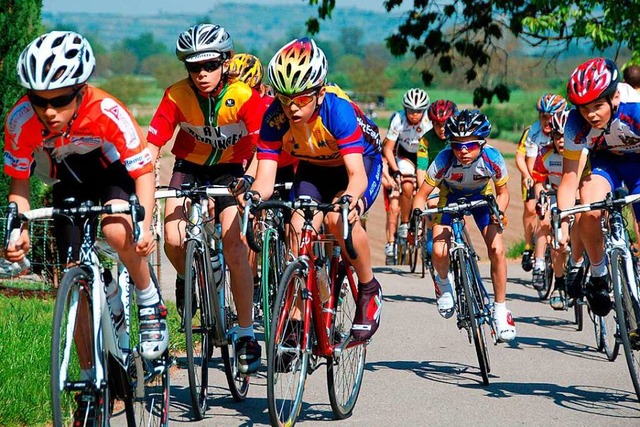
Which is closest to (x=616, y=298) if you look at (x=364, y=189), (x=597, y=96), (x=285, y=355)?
(x=597, y=96)

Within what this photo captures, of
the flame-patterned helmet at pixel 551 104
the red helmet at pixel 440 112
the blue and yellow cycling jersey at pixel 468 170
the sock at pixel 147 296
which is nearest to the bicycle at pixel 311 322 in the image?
the sock at pixel 147 296

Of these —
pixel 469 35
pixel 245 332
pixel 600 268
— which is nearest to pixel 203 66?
pixel 245 332

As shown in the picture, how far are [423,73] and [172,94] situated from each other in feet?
56.4

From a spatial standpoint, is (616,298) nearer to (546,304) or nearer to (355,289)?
(355,289)

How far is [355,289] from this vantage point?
7.70 meters

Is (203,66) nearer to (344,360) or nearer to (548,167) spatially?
(344,360)

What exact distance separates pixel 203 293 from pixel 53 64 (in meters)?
2.35

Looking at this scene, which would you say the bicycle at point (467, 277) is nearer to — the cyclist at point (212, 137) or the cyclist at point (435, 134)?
the cyclist at point (212, 137)

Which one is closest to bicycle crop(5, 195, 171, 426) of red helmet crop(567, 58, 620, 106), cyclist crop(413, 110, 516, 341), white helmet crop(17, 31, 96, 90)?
white helmet crop(17, 31, 96, 90)

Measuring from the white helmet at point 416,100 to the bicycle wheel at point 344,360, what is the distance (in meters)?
9.23

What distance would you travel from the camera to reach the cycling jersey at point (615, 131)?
25.9ft

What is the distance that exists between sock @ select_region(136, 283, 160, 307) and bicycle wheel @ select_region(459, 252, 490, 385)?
3.20 meters

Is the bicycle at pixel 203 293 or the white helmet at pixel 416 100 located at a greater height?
the white helmet at pixel 416 100

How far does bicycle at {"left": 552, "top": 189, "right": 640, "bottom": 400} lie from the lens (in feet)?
24.8
